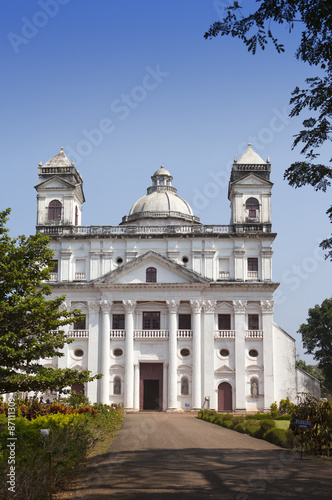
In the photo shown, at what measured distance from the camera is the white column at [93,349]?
48.1 meters

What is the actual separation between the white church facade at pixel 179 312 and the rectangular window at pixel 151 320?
3.3 inches

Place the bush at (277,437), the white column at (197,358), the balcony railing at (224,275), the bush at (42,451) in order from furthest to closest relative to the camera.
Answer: the balcony railing at (224,275) < the white column at (197,358) < the bush at (277,437) < the bush at (42,451)

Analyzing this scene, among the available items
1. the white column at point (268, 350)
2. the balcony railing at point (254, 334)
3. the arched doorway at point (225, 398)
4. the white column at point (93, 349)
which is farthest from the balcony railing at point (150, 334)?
the white column at point (268, 350)

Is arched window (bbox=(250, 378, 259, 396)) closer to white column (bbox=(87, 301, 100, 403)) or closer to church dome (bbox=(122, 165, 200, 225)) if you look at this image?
white column (bbox=(87, 301, 100, 403))

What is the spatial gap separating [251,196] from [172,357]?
52.0 feet

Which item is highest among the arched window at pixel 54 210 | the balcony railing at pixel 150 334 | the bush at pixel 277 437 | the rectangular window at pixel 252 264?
the arched window at pixel 54 210

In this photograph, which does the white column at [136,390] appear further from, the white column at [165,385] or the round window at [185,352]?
the round window at [185,352]

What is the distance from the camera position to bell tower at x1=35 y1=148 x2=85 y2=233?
5212 cm

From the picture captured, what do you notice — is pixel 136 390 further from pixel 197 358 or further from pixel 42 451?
pixel 42 451

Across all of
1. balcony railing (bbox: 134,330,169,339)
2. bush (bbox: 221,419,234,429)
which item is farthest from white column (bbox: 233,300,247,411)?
bush (bbox: 221,419,234,429)

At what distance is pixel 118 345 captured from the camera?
1928 inches

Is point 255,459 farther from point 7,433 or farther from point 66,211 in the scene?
point 66,211

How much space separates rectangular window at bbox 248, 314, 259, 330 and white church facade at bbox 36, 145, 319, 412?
12 cm

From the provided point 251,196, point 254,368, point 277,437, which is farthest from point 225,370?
point 277,437
